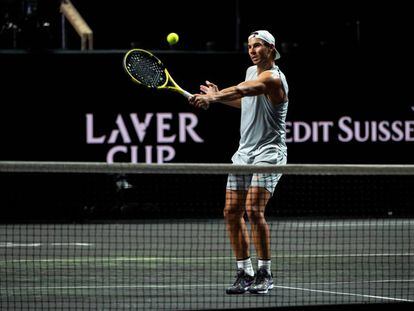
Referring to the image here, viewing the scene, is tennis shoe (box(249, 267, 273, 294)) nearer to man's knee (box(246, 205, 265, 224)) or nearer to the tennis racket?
man's knee (box(246, 205, 265, 224))

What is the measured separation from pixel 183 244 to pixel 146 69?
5886 mm

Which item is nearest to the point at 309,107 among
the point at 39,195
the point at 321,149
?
the point at 321,149

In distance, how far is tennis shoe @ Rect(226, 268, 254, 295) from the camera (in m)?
9.29

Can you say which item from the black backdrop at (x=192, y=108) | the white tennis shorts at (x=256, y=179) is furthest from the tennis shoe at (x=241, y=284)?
the black backdrop at (x=192, y=108)

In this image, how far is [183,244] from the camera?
596 inches

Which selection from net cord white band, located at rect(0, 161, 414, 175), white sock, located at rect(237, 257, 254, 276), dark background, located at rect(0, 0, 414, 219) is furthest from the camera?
dark background, located at rect(0, 0, 414, 219)

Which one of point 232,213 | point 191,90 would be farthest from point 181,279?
point 191,90

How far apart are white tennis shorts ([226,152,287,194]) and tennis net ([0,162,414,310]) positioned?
0.37 meters

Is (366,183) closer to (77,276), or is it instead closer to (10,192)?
(10,192)

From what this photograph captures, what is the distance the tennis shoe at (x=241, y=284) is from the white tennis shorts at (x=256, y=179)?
0.65 meters

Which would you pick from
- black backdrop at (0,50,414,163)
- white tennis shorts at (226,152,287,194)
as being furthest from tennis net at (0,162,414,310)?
black backdrop at (0,50,414,163)

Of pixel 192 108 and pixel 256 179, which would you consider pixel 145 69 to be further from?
pixel 192 108

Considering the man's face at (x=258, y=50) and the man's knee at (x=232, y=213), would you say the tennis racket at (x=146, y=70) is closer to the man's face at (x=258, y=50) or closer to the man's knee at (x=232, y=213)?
the man's face at (x=258, y=50)

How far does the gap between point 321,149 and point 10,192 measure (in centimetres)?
493
